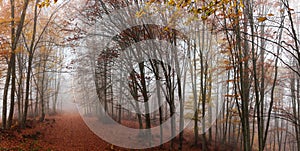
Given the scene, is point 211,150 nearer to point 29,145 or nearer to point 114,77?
point 114,77

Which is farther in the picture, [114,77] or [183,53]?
[183,53]

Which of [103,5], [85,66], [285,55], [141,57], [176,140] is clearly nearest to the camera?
[103,5]

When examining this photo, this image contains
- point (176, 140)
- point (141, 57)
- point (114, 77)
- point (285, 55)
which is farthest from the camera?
point (176, 140)

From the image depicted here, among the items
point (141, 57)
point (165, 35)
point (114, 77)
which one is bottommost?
point (114, 77)

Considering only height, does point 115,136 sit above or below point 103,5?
below

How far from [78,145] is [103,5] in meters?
5.85

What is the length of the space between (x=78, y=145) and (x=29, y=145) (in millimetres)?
2005

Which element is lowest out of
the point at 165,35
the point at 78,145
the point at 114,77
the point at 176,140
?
the point at 176,140

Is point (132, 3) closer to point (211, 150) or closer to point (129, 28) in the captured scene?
point (129, 28)

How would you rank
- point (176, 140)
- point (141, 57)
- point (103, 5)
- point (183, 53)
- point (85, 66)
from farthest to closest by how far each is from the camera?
1. point (176, 140)
2. point (85, 66)
3. point (183, 53)
4. point (141, 57)
5. point (103, 5)

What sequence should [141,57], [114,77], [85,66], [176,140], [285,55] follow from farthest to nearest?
[176,140]
[285,55]
[85,66]
[114,77]
[141,57]

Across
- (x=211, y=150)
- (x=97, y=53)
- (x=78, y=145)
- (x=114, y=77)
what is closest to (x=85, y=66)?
(x=97, y=53)

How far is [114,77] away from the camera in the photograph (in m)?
8.52

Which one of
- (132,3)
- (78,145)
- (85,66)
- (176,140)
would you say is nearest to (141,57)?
(132,3)
